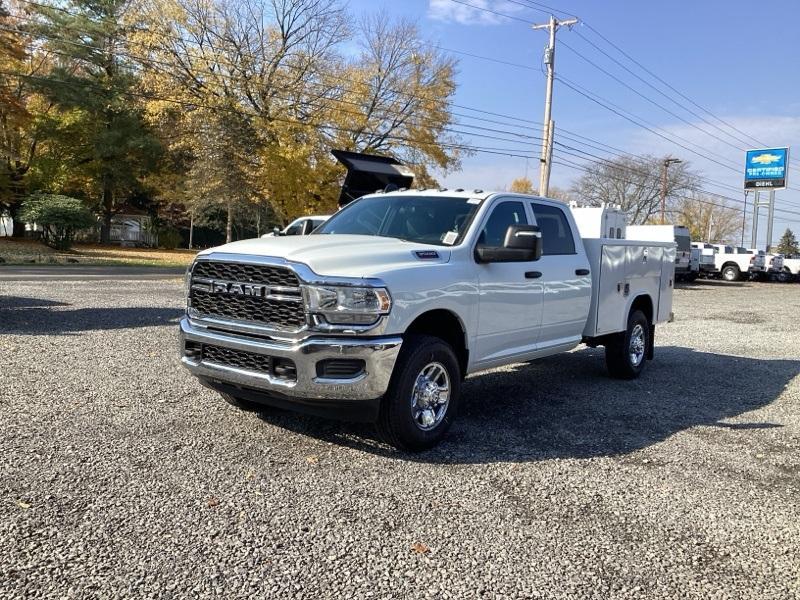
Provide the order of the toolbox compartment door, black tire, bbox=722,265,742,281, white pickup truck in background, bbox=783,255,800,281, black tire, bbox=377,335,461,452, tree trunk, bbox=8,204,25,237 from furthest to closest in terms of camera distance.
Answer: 1. white pickup truck in background, bbox=783,255,800,281
2. tree trunk, bbox=8,204,25,237
3. black tire, bbox=722,265,742,281
4. the toolbox compartment door
5. black tire, bbox=377,335,461,452

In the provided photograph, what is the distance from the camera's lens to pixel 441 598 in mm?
3014

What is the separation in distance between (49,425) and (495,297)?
3.58 metres

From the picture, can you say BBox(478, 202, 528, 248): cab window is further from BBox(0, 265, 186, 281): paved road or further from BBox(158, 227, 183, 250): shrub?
BBox(158, 227, 183, 250): shrub

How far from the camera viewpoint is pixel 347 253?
481cm

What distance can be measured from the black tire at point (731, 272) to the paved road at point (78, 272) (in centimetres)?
2901

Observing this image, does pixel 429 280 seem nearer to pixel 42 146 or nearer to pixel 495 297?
pixel 495 297

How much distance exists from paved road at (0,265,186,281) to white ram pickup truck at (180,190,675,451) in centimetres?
1447

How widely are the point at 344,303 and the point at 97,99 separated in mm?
40998

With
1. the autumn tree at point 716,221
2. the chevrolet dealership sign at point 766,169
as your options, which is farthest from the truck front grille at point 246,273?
the autumn tree at point 716,221

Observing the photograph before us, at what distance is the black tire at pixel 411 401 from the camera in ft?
15.4

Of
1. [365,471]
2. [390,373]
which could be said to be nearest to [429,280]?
[390,373]

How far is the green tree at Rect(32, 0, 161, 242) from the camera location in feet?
124

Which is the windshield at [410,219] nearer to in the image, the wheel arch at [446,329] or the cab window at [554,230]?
the wheel arch at [446,329]

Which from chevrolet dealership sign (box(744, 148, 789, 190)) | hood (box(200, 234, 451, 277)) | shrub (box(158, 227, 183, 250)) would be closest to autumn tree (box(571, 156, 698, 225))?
chevrolet dealership sign (box(744, 148, 789, 190))
